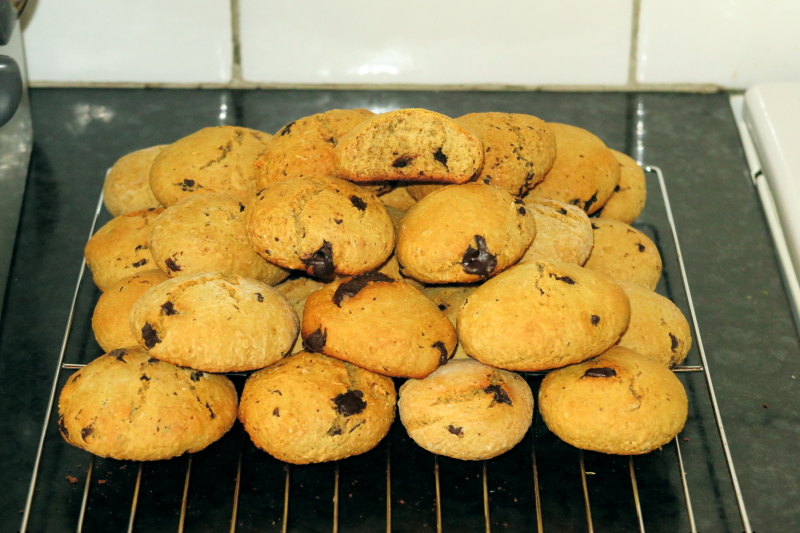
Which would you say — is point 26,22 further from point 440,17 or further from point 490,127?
point 490,127

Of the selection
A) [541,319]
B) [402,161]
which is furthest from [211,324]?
[541,319]

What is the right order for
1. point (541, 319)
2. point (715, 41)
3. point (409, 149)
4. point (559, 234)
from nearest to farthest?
point (541, 319), point (409, 149), point (559, 234), point (715, 41)

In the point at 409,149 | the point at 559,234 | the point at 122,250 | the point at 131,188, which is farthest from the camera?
the point at 131,188

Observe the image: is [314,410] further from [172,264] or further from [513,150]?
[513,150]

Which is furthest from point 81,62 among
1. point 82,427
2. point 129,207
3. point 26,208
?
point 82,427

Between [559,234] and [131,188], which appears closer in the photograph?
[559,234]

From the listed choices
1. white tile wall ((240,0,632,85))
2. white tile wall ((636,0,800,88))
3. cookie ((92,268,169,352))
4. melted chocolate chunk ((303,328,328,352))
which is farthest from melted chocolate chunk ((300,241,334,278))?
white tile wall ((636,0,800,88))

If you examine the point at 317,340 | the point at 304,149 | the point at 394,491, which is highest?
the point at 304,149
